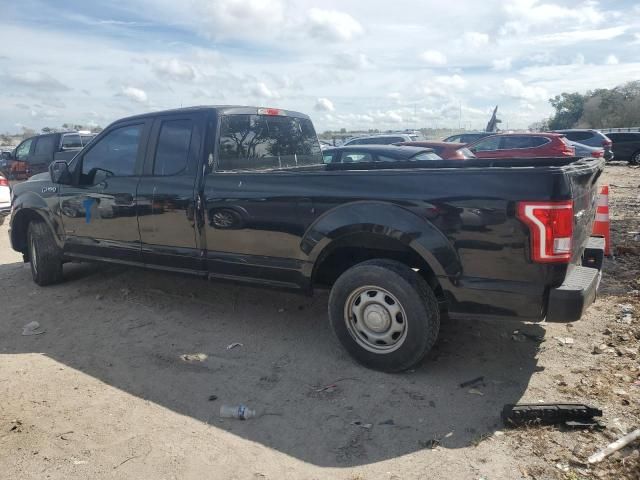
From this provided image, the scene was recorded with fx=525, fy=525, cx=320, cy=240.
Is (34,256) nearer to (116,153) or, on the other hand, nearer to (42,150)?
(116,153)

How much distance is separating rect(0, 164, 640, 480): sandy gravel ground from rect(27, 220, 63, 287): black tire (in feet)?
2.25

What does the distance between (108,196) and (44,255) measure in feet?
5.15

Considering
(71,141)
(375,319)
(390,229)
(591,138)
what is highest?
(71,141)

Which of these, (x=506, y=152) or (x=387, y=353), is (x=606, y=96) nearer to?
(x=506, y=152)

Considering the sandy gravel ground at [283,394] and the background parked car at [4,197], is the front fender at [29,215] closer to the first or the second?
the sandy gravel ground at [283,394]

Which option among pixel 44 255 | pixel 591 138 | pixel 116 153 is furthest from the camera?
pixel 591 138

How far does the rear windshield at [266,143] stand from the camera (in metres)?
4.75

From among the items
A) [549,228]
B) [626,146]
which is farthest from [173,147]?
[626,146]

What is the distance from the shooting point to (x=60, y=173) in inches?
218

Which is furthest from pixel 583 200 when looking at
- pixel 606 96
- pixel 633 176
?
pixel 606 96

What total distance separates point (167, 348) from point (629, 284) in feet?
15.7

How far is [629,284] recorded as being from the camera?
18.5 feet

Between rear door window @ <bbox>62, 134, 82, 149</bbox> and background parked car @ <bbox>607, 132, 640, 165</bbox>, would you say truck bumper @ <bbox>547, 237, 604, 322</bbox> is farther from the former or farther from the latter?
background parked car @ <bbox>607, 132, 640, 165</bbox>

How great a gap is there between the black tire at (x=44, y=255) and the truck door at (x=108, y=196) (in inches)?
20.7
